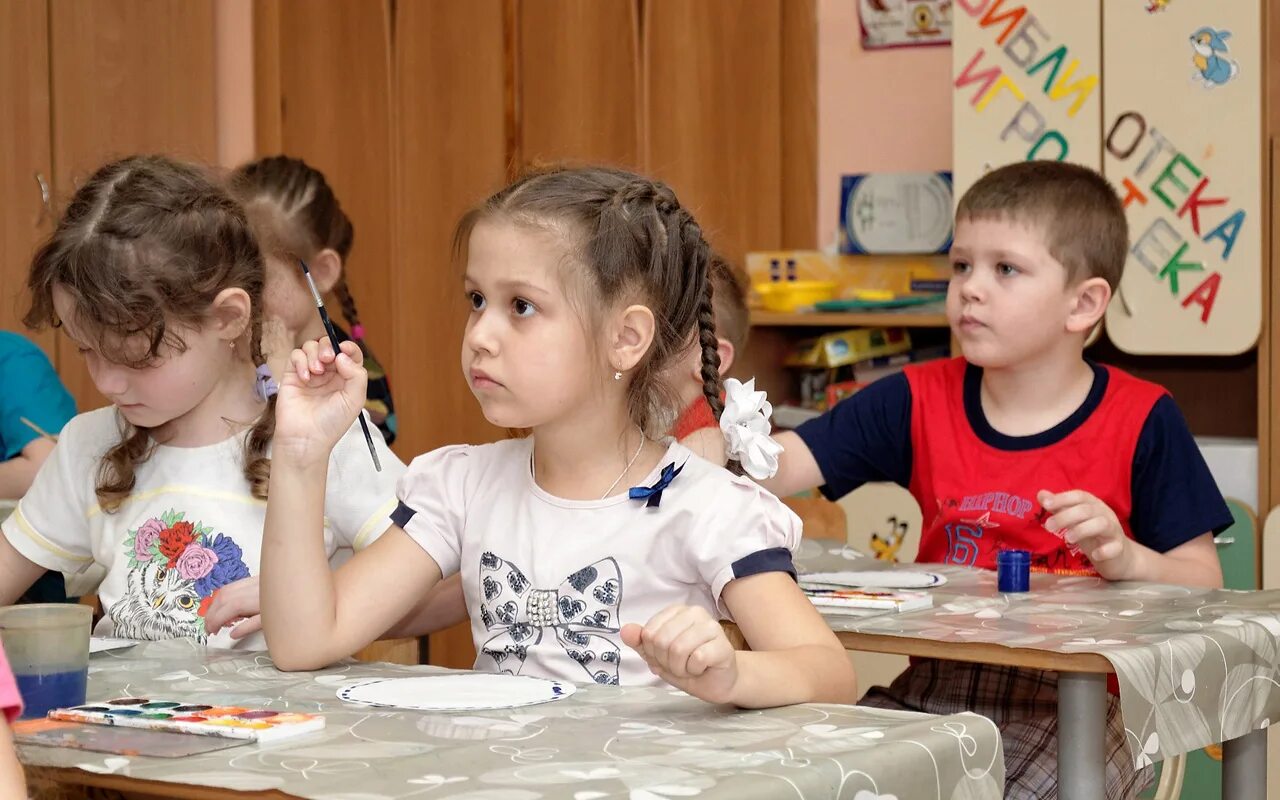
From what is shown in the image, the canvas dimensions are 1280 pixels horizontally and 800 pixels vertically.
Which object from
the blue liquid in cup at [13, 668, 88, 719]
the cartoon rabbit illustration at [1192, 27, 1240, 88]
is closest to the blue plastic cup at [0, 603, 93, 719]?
the blue liquid in cup at [13, 668, 88, 719]

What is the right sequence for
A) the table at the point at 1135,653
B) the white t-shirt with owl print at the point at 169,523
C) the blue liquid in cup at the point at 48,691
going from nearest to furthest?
the blue liquid in cup at the point at 48,691 < the table at the point at 1135,653 < the white t-shirt with owl print at the point at 169,523

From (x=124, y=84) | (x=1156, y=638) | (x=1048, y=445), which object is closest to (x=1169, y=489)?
(x=1048, y=445)

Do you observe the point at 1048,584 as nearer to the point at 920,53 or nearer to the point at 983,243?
the point at 983,243

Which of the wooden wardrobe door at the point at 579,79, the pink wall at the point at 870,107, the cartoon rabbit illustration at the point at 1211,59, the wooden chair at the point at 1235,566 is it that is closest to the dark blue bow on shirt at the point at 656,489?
the wooden chair at the point at 1235,566

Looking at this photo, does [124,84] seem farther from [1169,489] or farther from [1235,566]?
[1169,489]

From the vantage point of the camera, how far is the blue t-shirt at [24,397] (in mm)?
2615

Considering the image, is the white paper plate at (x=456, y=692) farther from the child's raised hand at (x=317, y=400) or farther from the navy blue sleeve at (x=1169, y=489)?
the navy blue sleeve at (x=1169, y=489)

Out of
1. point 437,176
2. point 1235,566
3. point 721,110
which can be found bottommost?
point 1235,566

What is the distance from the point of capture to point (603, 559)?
1.46m

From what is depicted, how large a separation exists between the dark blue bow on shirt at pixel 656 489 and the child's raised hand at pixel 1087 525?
52cm

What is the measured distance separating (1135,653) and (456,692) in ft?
1.89

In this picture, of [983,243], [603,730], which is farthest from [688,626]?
[983,243]

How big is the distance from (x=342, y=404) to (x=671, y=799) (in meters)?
0.64

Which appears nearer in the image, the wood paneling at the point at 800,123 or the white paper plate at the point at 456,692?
the white paper plate at the point at 456,692
